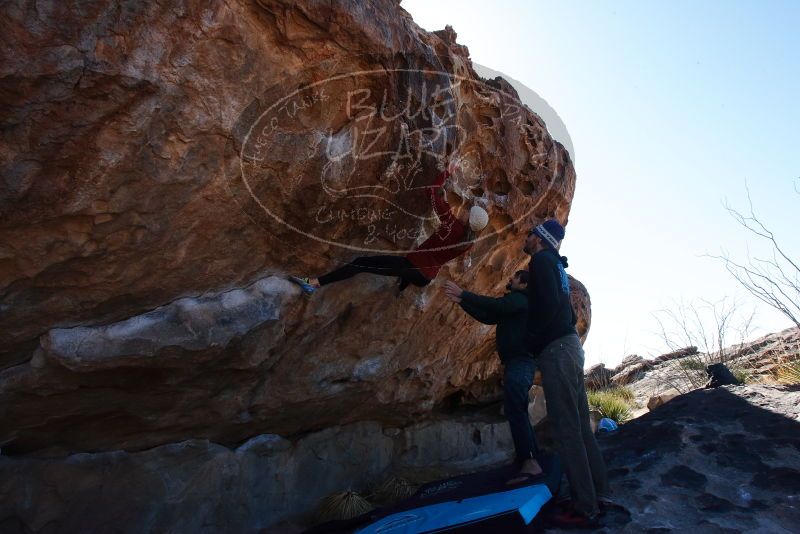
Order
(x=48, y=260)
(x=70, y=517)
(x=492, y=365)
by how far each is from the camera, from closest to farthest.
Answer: (x=48, y=260) < (x=70, y=517) < (x=492, y=365)

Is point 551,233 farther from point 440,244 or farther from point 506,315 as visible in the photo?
point 440,244

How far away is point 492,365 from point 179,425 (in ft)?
13.4

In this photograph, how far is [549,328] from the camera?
4191 millimetres

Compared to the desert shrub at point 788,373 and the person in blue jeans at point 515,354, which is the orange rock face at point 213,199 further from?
the desert shrub at point 788,373

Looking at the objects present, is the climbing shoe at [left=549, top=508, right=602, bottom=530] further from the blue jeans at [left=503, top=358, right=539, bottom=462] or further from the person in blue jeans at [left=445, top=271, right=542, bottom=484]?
the blue jeans at [left=503, top=358, right=539, bottom=462]

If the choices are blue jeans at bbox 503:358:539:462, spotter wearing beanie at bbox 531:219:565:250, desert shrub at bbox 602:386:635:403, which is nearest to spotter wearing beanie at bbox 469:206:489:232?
spotter wearing beanie at bbox 531:219:565:250

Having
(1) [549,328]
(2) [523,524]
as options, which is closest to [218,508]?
(2) [523,524]

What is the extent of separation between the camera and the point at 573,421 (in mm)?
4000

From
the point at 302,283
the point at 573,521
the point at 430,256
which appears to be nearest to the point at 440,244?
the point at 430,256

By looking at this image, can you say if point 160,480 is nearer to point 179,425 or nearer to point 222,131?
point 179,425

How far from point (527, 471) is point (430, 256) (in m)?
1.85

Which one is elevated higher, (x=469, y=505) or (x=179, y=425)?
(x=179, y=425)

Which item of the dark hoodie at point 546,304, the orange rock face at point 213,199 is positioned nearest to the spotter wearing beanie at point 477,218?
the orange rock face at point 213,199

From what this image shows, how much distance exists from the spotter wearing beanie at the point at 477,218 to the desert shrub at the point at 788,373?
4.13m
